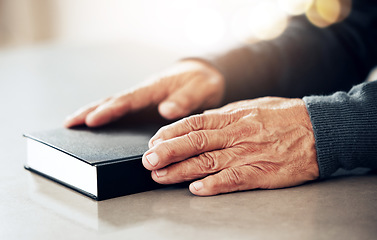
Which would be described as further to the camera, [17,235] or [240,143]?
[240,143]

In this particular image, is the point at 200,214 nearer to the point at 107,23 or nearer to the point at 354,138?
the point at 354,138

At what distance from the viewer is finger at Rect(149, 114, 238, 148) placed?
792 millimetres

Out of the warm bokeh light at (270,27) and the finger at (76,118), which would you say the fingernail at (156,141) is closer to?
the finger at (76,118)

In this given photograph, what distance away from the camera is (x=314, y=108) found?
0.82 meters

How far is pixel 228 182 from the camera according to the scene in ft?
2.46

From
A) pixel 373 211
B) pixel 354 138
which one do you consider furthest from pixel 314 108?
pixel 373 211

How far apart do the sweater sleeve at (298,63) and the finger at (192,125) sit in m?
0.45

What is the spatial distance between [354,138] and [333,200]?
0.13 metres

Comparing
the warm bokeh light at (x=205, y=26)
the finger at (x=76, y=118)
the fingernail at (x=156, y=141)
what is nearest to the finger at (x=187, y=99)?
the finger at (x=76, y=118)

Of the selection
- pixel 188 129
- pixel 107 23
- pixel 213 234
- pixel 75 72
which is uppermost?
Answer: pixel 107 23

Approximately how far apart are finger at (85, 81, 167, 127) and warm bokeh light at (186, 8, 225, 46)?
315 centimetres

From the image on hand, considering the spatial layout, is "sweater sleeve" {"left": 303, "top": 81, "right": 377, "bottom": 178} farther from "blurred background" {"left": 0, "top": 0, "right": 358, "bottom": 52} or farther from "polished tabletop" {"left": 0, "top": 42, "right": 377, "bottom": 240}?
"blurred background" {"left": 0, "top": 0, "right": 358, "bottom": 52}

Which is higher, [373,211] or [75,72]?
[75,72]

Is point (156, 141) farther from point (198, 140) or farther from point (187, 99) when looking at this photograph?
point (187, 99)
